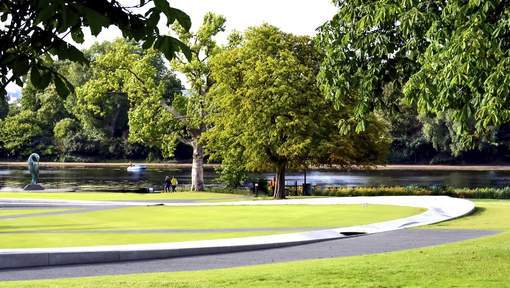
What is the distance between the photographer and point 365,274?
1055 cm

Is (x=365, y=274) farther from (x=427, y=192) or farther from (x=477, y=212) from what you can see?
(x=427, y=192)

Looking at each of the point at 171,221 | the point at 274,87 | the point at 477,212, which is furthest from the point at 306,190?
the point at 171,221

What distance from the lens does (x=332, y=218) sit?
2298cm

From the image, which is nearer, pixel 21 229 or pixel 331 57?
pixel 331 57

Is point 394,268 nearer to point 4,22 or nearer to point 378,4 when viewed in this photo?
point 378,4

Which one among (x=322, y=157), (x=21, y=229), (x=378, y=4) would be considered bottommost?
(x=21, y=229)

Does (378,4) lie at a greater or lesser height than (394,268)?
greater

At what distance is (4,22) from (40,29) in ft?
0.64

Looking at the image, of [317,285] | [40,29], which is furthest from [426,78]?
Answer: [40,29]

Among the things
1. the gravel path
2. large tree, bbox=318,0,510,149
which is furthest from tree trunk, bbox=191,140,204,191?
large tree, bbox=318,0,510,149

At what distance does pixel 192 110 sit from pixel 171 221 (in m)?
26.1

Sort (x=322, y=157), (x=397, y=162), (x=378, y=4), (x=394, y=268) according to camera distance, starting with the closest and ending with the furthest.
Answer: (x=394, y=268) < (x=378, y=4) < (x=322, y=157) < (x=397, y=162)

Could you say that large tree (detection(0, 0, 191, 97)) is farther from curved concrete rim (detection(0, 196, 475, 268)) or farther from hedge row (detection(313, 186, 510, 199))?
hedge row (detection(313, 186, 510, 199))

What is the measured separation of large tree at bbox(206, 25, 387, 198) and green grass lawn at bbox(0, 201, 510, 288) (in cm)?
2368
